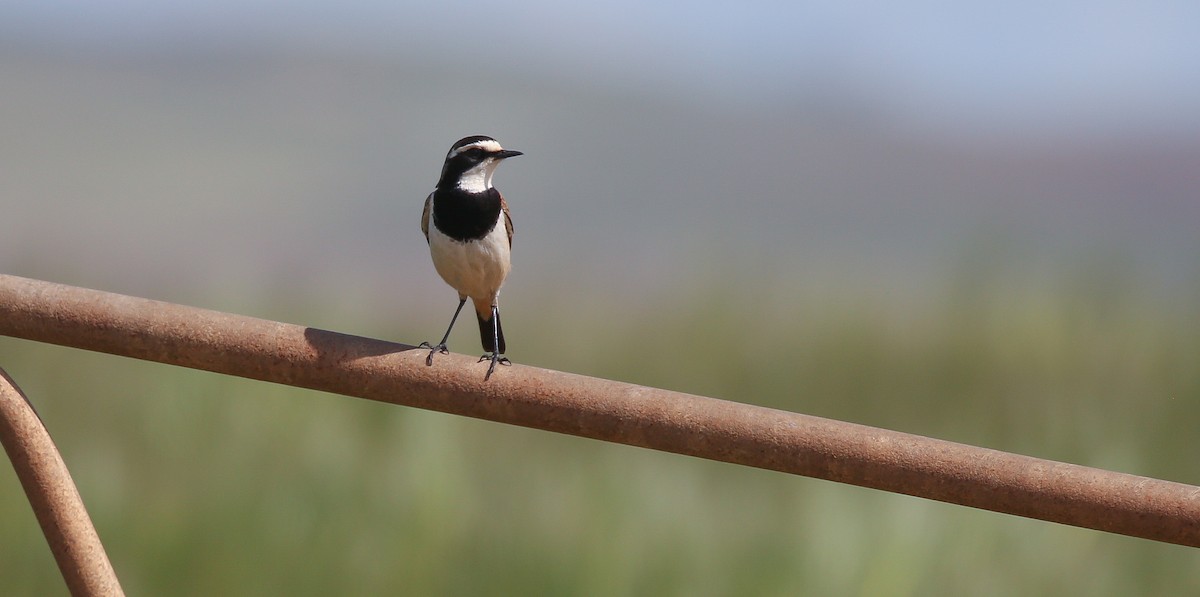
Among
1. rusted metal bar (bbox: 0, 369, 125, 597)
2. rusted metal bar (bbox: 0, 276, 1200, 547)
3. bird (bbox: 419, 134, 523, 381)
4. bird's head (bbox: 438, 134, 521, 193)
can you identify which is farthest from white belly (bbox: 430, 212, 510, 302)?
rusted metal bar (bbox: 0, 369, 125, 597)

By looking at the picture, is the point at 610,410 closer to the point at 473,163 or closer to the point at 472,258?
the point at 472,258

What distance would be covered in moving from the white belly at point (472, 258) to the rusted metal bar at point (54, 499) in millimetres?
1970

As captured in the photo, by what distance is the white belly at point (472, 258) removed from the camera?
3.44 metres

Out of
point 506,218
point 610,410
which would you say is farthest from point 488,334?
point 610,410

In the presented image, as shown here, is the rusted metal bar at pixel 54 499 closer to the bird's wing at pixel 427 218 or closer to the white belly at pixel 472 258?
the white belly at pixel 472 258

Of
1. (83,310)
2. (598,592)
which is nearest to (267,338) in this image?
(83,310)

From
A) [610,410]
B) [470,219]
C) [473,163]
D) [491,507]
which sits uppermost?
[473,163]

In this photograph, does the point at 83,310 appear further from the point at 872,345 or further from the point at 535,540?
the point at 872,345

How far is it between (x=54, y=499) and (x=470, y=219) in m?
2.06

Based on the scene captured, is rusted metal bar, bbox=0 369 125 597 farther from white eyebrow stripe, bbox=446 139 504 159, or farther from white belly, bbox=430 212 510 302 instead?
white eyebrow stripe, bbox=446 139 504 159

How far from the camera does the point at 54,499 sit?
4.86ft

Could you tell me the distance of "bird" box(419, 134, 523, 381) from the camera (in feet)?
11.3

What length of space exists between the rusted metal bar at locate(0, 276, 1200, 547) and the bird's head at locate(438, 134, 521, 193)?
186 cm

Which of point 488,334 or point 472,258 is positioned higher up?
point 472,258
